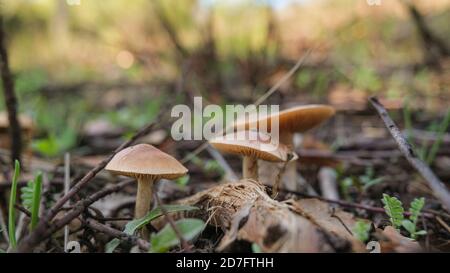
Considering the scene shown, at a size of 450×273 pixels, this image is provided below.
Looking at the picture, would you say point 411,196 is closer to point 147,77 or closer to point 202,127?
point 202,127

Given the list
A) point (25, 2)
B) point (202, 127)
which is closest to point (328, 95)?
point (202, 127)

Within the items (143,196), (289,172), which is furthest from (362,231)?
(289,172)

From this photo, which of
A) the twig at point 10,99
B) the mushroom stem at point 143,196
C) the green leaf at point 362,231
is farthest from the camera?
the twig at point 10,99

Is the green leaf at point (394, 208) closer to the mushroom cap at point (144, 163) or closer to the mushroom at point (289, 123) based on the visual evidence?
the mushroom at point (289, 123)

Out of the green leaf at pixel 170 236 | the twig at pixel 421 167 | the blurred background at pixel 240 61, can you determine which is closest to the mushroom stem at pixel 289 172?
the twig at pixel 421 167

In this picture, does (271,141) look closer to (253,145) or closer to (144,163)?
(253,145)

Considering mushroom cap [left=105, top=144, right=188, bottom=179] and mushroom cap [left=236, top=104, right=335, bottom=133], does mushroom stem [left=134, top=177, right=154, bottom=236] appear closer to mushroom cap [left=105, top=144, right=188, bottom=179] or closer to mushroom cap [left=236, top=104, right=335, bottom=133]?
mushroom cap [left=105, top=144, right=188, bottom=179]

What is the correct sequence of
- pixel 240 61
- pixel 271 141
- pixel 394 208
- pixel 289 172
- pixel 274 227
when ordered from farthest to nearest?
pixel 240 61 → pixel 289 172 → pixel 271 141 → pixel 394 208 → pixel 274 227
